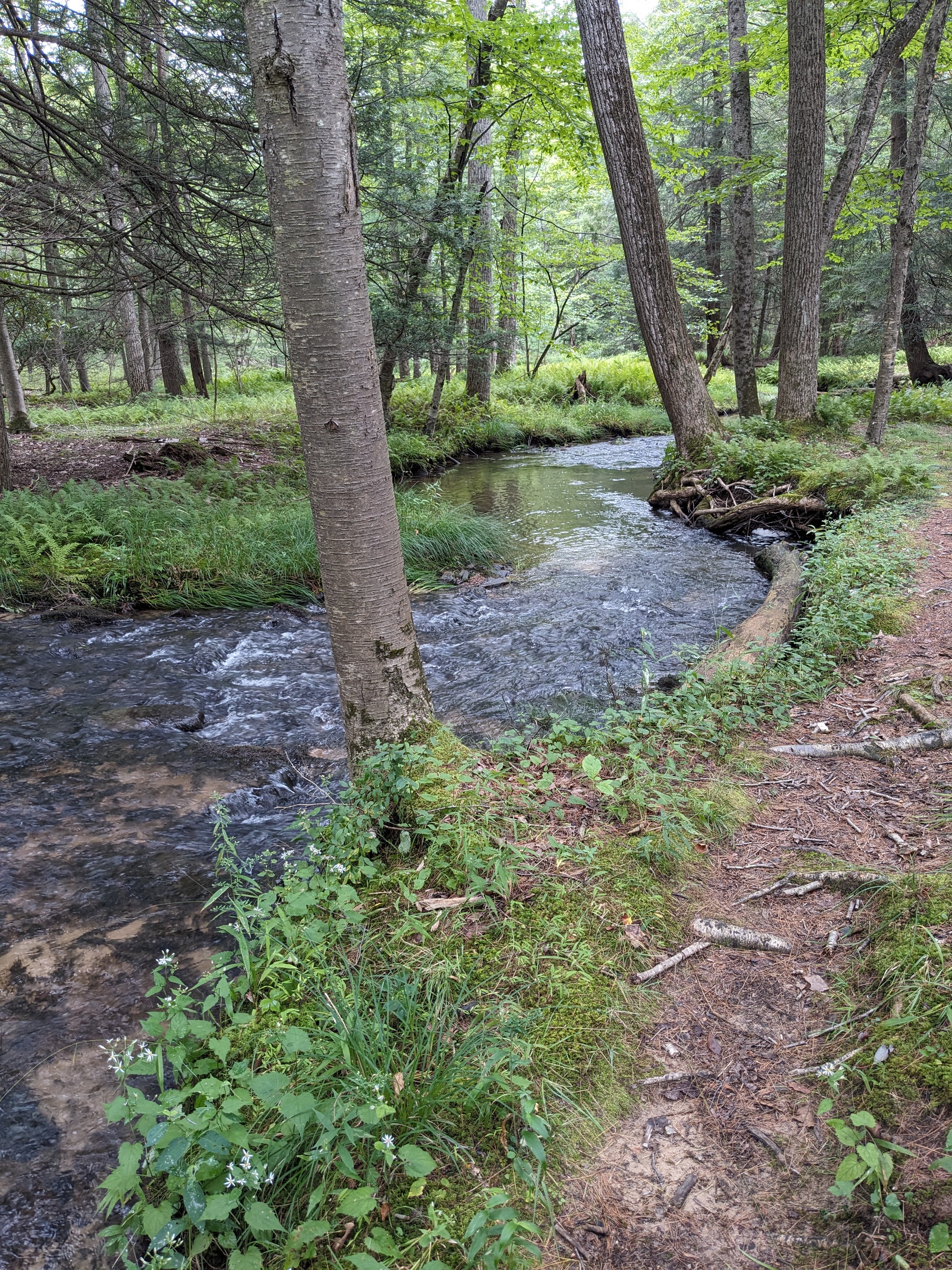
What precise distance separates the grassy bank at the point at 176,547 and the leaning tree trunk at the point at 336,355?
356cm

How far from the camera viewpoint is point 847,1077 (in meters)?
1.94

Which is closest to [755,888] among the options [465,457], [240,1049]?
[240,1049]

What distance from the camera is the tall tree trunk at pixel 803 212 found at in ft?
30.3

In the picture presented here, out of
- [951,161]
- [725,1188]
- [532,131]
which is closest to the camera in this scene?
[725,1188]

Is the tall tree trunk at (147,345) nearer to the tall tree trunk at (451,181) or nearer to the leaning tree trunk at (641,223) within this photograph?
the tall tree trunk at (451,181)

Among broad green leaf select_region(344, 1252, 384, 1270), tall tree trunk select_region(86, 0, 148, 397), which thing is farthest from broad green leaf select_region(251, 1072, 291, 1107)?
tall tree trunk select_region(86, 0, 148, 397)

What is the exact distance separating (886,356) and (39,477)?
1076 centimetres

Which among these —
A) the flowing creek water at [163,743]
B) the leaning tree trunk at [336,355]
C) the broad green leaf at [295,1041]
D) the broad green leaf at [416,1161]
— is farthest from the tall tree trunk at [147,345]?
the broad green leaf at [416,1161]

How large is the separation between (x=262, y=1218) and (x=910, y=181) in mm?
10586

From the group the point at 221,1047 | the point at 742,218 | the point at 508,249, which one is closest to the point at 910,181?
the point at 742,218

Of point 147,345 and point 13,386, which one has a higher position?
point 147,345

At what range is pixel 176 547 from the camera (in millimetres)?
7434

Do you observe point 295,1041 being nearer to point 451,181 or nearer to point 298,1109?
point 298,1109

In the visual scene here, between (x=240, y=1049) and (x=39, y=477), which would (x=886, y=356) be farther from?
(x=39, y=477)
